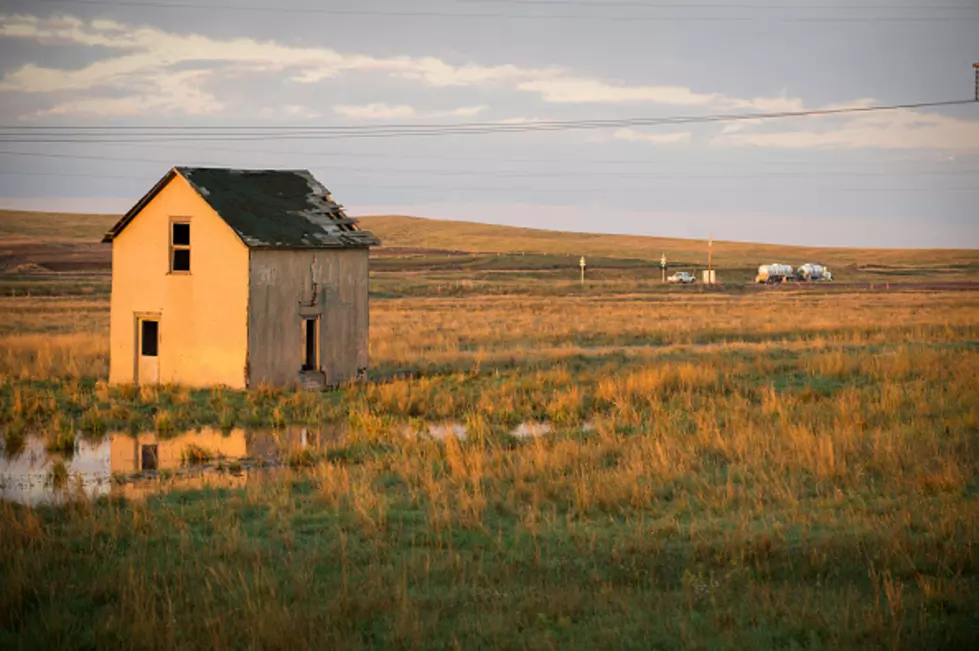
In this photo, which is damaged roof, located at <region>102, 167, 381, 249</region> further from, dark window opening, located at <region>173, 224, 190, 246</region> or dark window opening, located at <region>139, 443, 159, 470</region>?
dark window opening, located at <region>139, 443, 159, 470</region>

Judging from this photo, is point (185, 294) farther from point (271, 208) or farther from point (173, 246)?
point (271, 208)

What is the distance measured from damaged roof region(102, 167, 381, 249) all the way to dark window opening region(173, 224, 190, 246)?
1188 mm

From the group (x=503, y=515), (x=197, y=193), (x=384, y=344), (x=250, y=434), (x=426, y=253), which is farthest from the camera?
(x=426, y=253)

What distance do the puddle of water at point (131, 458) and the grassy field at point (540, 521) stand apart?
22.7 inches

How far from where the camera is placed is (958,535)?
34.0ft

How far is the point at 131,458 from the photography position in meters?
17.3

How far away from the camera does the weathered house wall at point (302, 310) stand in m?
25.9

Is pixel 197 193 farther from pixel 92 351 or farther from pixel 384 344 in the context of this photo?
pixel 384 344

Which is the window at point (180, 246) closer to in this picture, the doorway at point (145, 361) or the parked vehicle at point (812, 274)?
the doorway at point (145, 361)

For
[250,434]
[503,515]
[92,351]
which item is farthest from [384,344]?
[503,515]

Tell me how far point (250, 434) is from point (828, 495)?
11.2 meters

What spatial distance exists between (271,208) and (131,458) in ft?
39.5

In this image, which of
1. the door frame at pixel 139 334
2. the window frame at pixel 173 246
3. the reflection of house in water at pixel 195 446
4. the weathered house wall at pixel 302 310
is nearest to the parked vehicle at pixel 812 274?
the weathered house wall at pixel 302 310

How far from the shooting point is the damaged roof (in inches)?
1043
